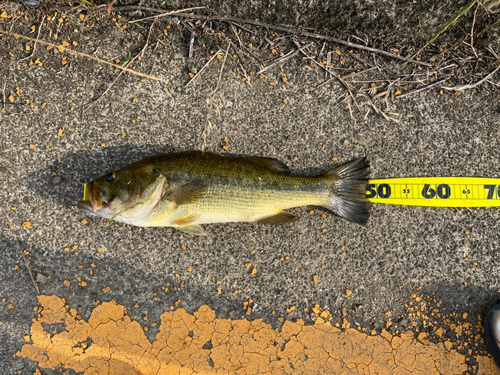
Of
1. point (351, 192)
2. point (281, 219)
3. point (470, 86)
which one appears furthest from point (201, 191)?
point (470, 86)

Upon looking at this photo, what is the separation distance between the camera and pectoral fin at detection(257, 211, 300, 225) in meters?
2.97

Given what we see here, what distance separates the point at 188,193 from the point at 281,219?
0.88 m

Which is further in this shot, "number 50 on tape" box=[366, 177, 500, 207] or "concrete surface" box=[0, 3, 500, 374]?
"number 50 on tape" box=[366, 177, 500, 207]

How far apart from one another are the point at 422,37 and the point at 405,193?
1564mm

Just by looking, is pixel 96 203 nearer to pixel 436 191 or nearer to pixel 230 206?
pixel 230 206

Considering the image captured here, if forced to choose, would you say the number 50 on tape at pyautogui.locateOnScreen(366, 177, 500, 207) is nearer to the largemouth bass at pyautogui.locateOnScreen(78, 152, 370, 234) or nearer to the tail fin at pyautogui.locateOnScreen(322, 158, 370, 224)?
the tail fin at pyautogui.locateOnScreen(322, 158, 370, 224)

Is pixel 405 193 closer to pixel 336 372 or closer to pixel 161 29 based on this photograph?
pixel 336 372

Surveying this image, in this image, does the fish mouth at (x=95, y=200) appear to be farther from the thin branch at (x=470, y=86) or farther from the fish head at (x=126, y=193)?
the thin branch at (x=470, y=86)

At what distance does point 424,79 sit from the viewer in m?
3.35

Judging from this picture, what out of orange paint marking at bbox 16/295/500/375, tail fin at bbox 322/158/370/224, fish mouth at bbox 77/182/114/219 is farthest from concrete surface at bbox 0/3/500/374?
fish mouth at bbox 77/182/114/219

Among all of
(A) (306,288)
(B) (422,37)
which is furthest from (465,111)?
(A) (306,288)

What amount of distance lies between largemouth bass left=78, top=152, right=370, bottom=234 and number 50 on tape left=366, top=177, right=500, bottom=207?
1.75 feet

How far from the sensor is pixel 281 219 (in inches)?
117

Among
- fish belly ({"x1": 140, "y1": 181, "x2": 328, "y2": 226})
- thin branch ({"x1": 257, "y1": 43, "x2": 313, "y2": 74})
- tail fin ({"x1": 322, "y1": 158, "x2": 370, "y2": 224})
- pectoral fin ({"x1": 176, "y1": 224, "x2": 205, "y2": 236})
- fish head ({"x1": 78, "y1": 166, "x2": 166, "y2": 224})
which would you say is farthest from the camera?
thin branch ({"x1": 257, "y1": 43, "x2": 313, "y2": 74})
